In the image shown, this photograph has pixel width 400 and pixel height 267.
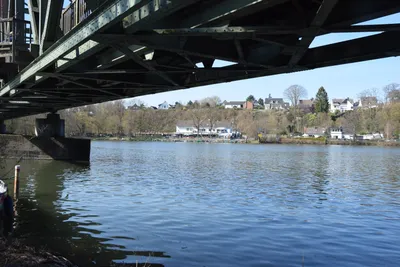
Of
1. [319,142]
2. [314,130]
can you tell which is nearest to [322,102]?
[314,130]

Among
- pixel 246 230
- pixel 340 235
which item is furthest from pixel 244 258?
pixel 340 235

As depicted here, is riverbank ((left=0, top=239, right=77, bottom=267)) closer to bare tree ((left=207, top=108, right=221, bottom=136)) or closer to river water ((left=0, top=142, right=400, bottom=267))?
river water ((left=0, top=142, right=400, bottom=267))

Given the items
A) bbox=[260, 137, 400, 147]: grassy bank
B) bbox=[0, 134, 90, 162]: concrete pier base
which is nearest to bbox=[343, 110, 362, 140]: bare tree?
bbox=[260, 137, 400, 147]: grassy bank

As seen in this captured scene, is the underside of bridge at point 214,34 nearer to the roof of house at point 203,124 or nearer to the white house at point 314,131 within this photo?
the white house at point 314,131

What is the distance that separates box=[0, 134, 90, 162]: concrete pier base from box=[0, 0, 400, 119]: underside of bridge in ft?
83.3

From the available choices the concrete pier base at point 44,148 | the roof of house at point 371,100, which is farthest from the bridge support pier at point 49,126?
the roof of house at point 371,100

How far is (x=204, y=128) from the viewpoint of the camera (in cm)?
19038

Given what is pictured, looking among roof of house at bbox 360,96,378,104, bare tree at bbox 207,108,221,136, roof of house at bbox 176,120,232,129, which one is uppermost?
roof of house at bbox 360,96,378,104

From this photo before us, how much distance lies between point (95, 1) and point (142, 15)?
5.98ft

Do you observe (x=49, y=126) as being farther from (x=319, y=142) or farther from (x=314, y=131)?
(x=314, y=131)

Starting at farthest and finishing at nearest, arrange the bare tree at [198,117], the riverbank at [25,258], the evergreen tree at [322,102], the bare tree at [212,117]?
the bare tree at [212,117] → the bare tree at [198,117] → the evergreen tree at [322,102] → the riverbank at [25,258]

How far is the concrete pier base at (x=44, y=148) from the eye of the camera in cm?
3688

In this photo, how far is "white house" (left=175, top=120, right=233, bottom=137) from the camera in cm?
18675

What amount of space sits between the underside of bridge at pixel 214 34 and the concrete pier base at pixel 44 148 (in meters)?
25.4
